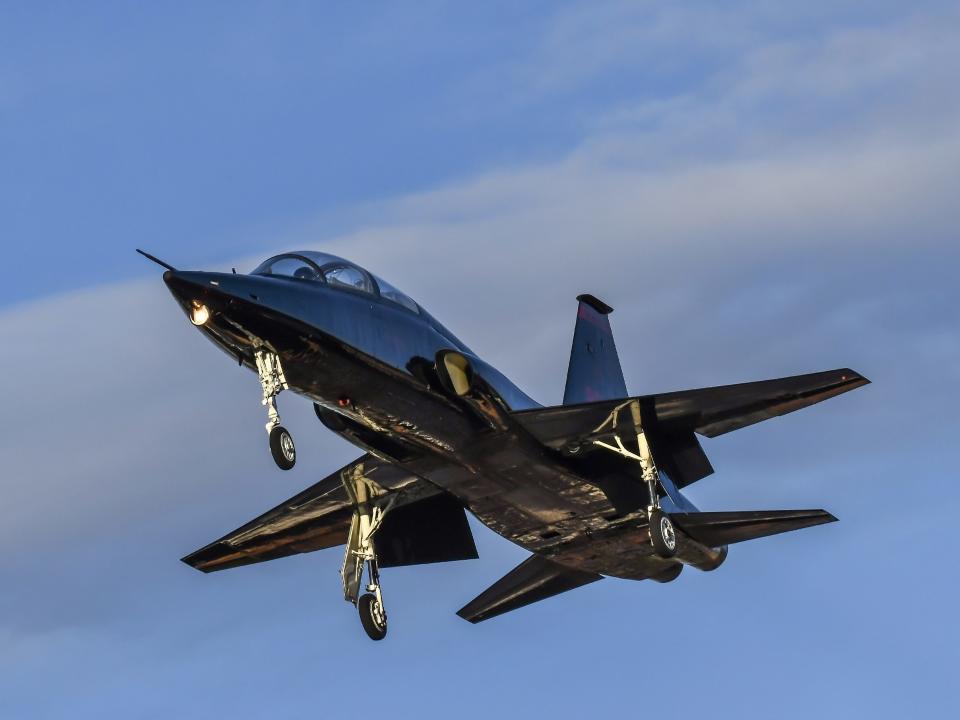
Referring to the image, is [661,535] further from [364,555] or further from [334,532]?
[334,532]

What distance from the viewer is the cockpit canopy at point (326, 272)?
32344mm

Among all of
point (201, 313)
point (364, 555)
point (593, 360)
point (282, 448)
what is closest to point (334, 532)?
point (364, 555)

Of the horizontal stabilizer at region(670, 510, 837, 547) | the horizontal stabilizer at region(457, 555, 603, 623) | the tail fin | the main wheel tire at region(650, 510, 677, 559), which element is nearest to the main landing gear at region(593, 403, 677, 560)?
the main wheel tire at region(650, 510, 677, 559)

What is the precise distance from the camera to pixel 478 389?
3438cm

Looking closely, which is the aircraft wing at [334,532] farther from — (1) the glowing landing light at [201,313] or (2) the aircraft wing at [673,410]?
(1) the glowing landing light at [201,313]

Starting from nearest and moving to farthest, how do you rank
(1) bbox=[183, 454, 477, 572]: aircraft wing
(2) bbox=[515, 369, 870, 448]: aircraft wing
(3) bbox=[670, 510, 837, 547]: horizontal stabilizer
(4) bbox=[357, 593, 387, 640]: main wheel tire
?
1. (2) bbox=[515, 369, 870, 448]: aircraft wing
2. (4) bbox=[357, 593, 387, 640]: main wheel tire
3. (3) bbox=[670, 510, 837, 547]: horizontal stabilizer
4. (1) bbox=[183, 454, 477, 572]: aircraft wing

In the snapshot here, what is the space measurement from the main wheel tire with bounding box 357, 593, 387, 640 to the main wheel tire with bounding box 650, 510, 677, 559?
554cm

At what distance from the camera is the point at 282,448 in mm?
30453

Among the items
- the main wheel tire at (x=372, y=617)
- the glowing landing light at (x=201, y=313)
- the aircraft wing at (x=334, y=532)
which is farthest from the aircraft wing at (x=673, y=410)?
the glowing landing light at (x=201, y=313)

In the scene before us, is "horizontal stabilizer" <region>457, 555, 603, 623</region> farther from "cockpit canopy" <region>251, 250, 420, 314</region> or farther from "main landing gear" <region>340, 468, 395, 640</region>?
"cockpit canopy" <region>251, 250, 420, 314</region>

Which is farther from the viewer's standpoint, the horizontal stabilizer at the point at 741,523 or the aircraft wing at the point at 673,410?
the horizontal stabilizer at the point at 741,523

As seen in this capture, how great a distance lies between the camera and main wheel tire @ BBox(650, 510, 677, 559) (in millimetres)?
35281

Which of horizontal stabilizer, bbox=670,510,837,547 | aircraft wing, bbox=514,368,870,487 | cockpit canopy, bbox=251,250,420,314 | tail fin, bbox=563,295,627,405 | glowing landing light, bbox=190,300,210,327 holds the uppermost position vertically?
tail fin, bbox=563,295,627,405

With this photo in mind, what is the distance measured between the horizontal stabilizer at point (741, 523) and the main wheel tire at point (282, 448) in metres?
11.1
